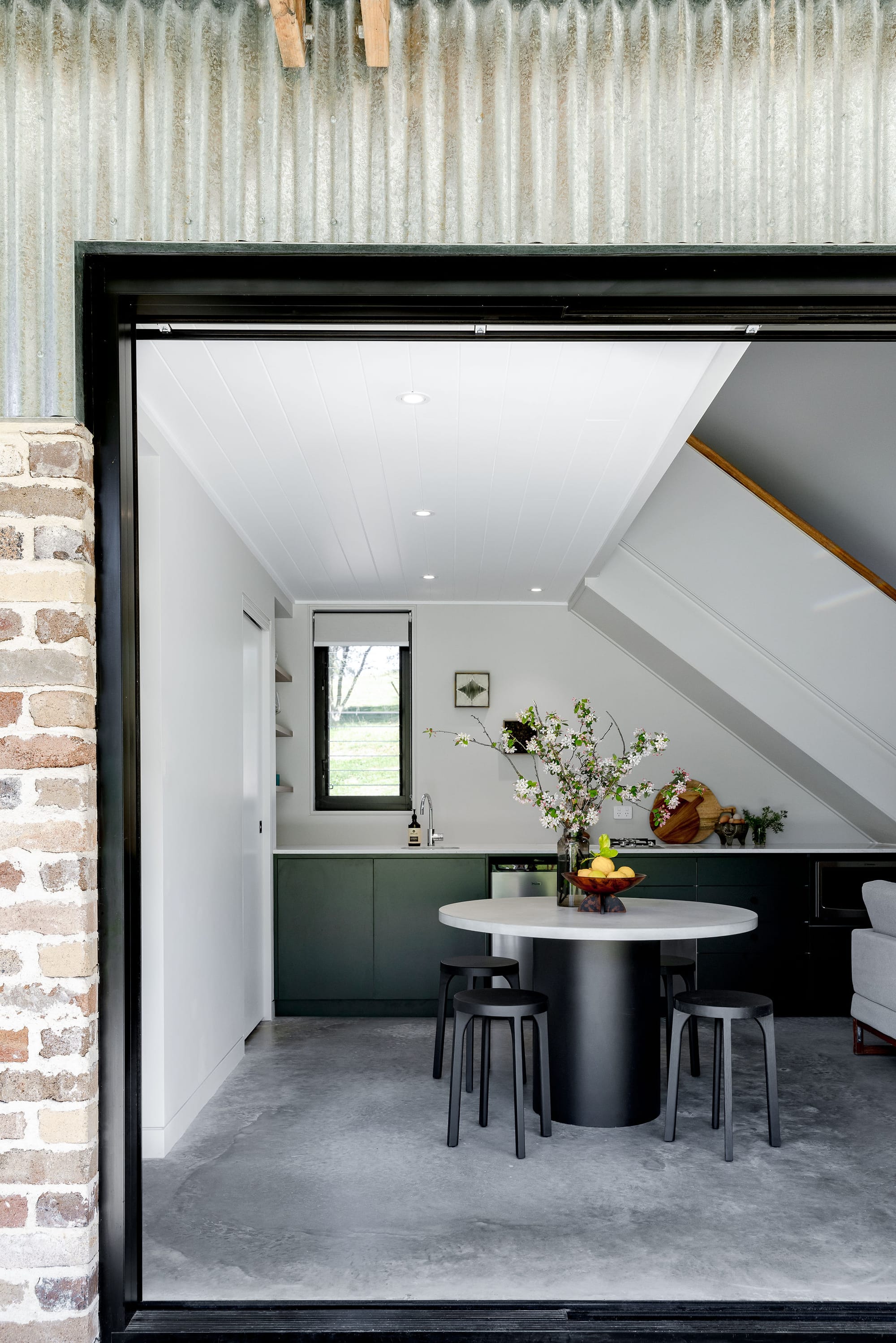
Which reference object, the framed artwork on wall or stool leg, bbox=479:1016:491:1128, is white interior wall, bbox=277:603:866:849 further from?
stool leg, bbox=479:1016:491:1128

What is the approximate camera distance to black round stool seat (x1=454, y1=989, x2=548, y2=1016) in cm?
366

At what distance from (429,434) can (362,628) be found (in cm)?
337

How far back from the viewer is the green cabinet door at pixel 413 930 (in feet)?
19.5

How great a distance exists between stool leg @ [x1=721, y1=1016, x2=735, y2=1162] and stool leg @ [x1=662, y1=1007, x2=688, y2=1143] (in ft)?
0.48

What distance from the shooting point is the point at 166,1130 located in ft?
12.0

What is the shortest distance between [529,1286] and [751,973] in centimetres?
362

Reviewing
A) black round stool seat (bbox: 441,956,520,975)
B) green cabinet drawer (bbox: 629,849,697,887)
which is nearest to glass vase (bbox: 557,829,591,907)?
black round stool seat (bbox: 441,956,520,975)

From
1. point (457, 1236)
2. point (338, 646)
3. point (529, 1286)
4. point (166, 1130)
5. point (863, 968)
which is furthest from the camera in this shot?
point (338, 646)

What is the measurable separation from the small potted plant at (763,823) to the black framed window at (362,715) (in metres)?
2.19

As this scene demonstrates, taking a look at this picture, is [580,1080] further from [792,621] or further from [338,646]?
[338,646]

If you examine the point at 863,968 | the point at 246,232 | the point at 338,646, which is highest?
the point at 246,232

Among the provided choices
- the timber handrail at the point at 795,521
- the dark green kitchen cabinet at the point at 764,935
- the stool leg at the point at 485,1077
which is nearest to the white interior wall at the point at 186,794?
the stool leg at the point at 485,1077

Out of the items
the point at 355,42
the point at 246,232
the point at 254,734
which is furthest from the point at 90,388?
the point at 254,734

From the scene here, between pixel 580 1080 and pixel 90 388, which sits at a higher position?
pixel 90 388
